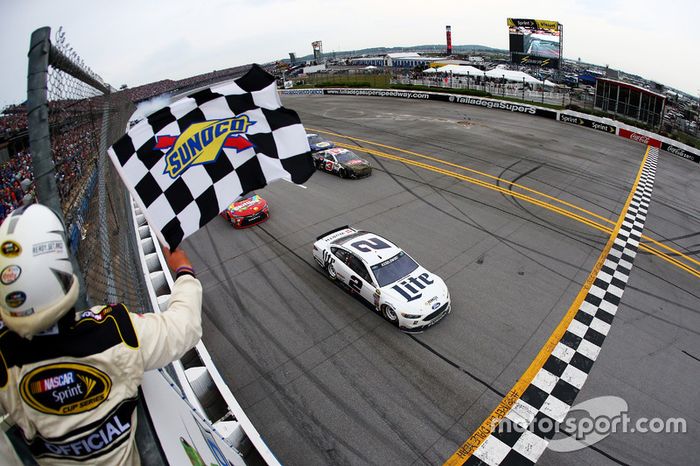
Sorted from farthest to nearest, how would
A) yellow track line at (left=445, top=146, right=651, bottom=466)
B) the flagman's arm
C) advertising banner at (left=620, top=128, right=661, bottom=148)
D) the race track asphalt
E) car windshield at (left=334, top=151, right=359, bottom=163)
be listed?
advertising banner at (left=620, top=128, right=661, bottom=148) < car windshield at (left=334, top=151, right=359, bottom=163) < the race track asphalt < yellow track line at (left=445, top=146, right=651, bottom=466) < the flagman's arm

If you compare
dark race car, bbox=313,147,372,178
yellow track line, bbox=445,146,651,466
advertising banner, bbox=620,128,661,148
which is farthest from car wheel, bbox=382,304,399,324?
advertising banner, bbox=620,128,661,148

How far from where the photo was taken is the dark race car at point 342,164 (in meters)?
15.2

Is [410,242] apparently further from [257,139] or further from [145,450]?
[145,450]

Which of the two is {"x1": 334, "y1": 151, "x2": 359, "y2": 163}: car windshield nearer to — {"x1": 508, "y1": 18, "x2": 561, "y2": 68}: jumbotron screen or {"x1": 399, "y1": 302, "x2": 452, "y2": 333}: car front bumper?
{"x1": 399, "y1": 302, "x2": 452, "y2": 333}: car front bumper

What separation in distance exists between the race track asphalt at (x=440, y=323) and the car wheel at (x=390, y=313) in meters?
0.14

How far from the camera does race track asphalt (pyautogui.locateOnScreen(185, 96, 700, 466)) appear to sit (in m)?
5.57

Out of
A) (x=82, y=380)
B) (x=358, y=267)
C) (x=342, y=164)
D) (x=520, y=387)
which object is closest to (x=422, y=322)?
(x=358, y=267)

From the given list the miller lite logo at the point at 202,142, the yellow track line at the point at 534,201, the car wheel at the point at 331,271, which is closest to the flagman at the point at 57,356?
the miller lite logo at the point at 202,142

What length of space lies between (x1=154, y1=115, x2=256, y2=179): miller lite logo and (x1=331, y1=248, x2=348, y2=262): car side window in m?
4.98

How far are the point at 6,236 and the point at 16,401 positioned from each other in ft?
1.94

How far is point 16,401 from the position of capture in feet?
4.57

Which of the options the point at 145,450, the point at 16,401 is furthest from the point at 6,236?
the point at 145,450

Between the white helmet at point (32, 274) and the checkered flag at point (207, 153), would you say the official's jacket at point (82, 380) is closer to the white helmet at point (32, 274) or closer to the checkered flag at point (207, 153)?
the white helmet at point (32, 274)

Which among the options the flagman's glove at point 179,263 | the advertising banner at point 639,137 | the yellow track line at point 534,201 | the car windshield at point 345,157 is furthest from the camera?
the advertising banner at point 639,137
